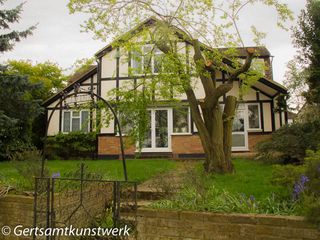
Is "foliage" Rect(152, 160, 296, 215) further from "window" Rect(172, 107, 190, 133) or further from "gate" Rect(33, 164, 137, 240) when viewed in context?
"window" Rect(172, 107, 190, 133)

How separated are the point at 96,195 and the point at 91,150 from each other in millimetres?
10629

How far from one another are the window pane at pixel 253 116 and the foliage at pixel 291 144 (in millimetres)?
4160

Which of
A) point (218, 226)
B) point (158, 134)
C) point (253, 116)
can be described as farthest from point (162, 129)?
point (218, 226)

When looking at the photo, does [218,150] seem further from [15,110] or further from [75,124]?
[75,124]

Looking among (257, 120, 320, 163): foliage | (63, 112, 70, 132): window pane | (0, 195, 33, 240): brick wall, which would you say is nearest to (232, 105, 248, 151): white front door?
(257, 120, 320, 163): foliage

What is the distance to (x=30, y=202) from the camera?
547 cm

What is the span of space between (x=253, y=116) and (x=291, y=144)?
5.78 m

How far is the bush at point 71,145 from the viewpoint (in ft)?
52.9

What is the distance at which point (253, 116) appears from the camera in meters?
15.5

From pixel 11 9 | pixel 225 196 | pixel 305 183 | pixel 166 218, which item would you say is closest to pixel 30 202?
pixel 166 218

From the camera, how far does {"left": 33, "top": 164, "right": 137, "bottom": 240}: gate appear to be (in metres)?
4.39

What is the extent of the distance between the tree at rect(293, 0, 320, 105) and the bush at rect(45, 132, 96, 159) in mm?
11142

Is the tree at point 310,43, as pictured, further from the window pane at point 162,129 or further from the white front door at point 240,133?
the window pane at point 162,129

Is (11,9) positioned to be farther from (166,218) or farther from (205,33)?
(166,218)
